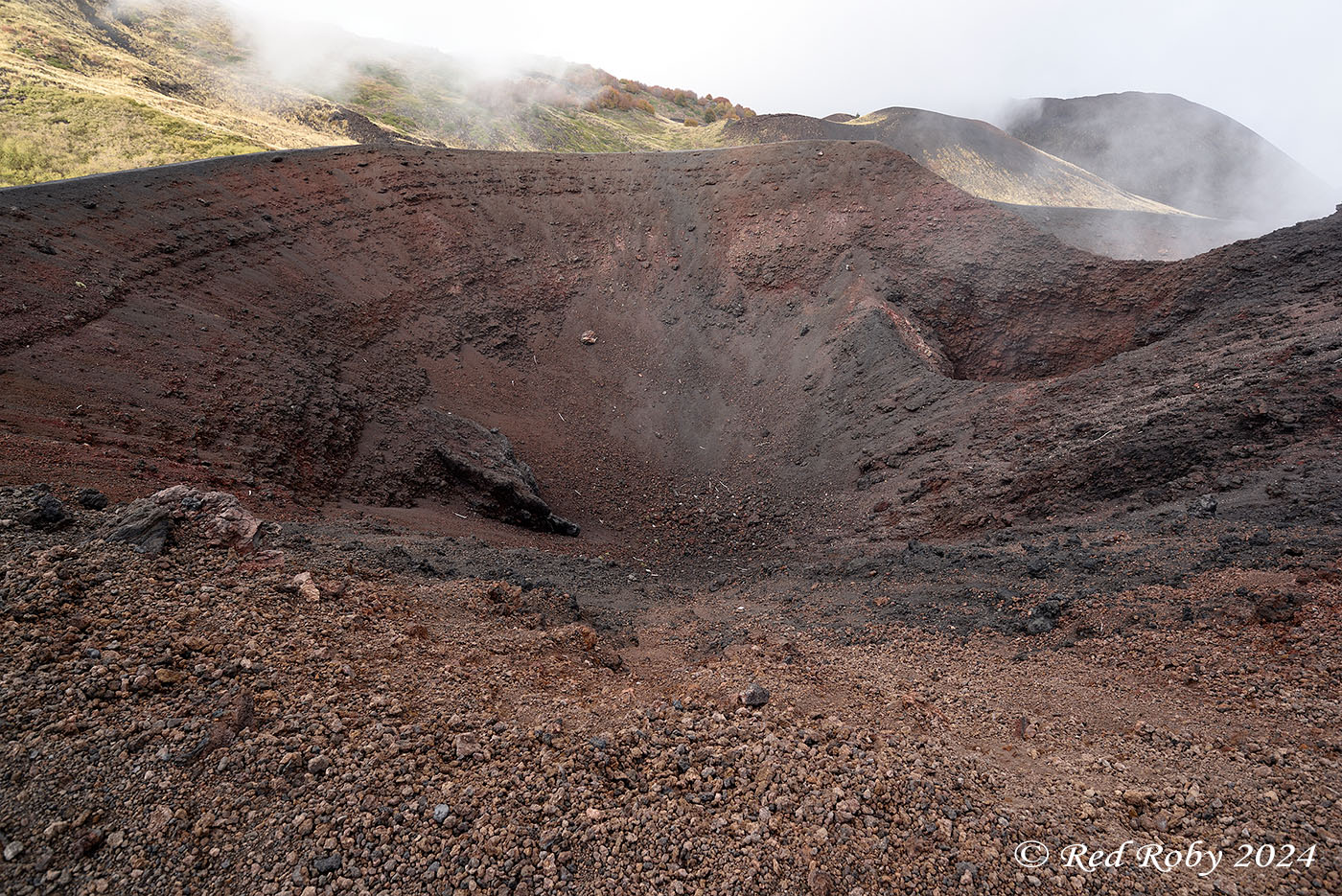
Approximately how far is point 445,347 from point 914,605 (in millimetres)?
14650

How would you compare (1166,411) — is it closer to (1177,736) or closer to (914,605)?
(914,605)

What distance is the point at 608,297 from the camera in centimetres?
2056

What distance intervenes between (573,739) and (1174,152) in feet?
340

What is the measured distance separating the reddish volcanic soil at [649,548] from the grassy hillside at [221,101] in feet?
34.5

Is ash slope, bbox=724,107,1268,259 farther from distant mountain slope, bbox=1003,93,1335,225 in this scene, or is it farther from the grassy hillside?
distant mountain slope, bbox=1003,93,1335,225

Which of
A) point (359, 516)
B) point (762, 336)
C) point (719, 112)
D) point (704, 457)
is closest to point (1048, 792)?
point (359, 516)

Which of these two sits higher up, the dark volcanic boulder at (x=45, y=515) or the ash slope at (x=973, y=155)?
the ash slope at (x=973, y=155)

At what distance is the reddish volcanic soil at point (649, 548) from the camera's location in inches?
131

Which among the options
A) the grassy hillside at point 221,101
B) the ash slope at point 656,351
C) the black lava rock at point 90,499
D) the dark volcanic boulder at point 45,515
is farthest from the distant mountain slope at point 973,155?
the dark volcanic boulder at point 45,515

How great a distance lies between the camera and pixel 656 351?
1927cm

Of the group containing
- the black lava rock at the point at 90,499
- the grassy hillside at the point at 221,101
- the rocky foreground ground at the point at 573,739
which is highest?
the grassy hillside at the point at 221,101

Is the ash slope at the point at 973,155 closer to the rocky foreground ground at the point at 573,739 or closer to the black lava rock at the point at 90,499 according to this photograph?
the rocky foreground ground at the point at 573,739

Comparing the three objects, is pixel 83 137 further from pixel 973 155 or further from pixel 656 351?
pixel 973 155

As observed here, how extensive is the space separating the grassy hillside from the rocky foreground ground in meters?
26.0
